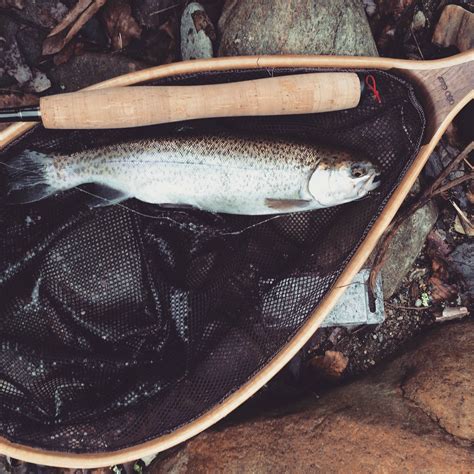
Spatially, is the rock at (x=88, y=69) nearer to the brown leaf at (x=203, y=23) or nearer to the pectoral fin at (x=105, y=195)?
the brown leaf at (x=203, y=23)

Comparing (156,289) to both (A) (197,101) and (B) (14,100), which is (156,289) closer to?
(A) (197,101)

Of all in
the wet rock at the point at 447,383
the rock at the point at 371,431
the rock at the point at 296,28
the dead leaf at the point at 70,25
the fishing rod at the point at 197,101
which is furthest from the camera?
the dead leaf at the point at 70,25

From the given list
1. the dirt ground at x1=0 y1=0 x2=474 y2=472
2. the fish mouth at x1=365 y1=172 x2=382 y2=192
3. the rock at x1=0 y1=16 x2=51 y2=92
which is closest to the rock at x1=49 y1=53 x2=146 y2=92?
the dirt ground at x1=0 y1=0 x2=474 y2=472

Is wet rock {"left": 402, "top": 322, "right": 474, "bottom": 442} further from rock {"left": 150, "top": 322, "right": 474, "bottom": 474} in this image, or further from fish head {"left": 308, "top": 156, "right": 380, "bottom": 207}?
fish head {"left": 308, "top": 156, "right": 380, "bottom": 207}

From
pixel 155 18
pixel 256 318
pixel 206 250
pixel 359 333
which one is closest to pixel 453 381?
pixel 359 333

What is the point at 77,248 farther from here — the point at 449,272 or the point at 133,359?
the point at 449,272

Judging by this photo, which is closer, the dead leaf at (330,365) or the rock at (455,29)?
the rock at (455,29)

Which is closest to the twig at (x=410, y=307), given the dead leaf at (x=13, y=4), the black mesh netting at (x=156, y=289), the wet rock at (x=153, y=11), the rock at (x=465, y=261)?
the rock at (x=465, y=261)
